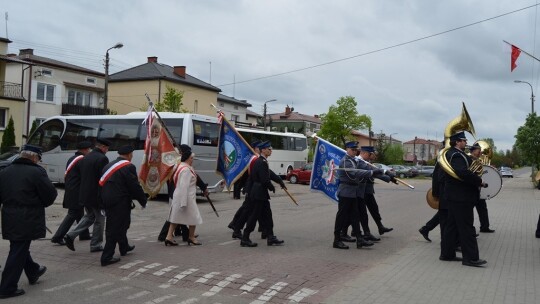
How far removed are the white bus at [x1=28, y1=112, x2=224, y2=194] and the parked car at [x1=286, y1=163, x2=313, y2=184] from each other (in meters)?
14.4

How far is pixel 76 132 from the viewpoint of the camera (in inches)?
832

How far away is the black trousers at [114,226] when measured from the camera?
7496 millimetres

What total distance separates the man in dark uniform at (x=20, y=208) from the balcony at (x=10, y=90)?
33034mm

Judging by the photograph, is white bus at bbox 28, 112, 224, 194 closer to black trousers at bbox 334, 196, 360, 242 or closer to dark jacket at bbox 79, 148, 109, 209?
dark jacket at bbox 79, 148, 109, 209

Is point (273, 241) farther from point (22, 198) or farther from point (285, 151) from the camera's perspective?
point (285, 151)

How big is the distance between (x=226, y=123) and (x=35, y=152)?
5128mm

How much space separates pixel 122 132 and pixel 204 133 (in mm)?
A: 3465

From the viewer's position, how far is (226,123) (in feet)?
35.6

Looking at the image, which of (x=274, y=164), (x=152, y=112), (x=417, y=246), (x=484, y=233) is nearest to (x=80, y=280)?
(x=152, y=112)

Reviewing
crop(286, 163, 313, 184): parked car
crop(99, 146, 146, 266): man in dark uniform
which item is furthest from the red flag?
crop(99, 146, 146, 266): man in dark uniform

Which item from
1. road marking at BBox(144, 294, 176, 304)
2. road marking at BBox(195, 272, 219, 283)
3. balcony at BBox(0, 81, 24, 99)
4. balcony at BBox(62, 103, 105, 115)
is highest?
balcony at BBox(0, 81, 24, 99)

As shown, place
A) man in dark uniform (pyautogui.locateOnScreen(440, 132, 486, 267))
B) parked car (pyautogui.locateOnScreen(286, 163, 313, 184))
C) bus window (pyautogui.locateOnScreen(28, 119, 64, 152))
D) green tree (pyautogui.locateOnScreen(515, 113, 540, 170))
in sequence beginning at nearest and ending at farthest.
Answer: man in dark uniform (pyautogui.locateOnScreen(440, 132, 486, 267)) < bus window (pyautogui.locateOnScreen(28, 119, 64, 152)) < parked car (pyautogui.locateOnScreen(286, 163, 313, 184)) < green tree (pyautogui.locateOnScreen(515, 113, 540, 170))

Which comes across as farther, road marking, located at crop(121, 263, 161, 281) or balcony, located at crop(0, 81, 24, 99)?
balcony, located at crop(0, 81, 24, 99)

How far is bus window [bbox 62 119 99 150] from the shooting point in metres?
20.8
